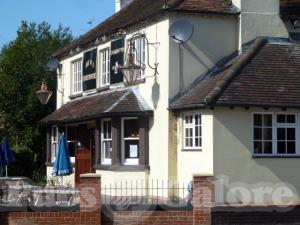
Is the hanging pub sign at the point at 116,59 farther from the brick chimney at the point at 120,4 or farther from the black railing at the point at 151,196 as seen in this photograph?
the brick chimney at the point at 120,4

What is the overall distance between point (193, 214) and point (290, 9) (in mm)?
10285

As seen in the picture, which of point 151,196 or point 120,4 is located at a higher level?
point 120,4

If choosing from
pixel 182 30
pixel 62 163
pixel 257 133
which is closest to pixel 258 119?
pixel 257 133

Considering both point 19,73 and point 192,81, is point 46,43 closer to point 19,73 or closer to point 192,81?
point 19,73

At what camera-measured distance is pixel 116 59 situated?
26734 mm

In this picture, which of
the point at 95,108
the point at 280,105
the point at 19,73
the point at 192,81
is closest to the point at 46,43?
the point at 19,73

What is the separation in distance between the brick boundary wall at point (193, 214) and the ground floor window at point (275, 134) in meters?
4.21

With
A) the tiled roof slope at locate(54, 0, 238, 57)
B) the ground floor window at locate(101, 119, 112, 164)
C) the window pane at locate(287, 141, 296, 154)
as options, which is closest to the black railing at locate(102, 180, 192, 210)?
the ground floor window at locate(101, 119, 112, 164)

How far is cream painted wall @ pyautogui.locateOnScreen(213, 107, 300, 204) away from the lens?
2102 centimetres

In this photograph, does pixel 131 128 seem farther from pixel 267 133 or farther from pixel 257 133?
pixel 267 133

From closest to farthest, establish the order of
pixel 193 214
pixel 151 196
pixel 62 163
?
pixel 193 214
pixel 151 196
pixel 62 163

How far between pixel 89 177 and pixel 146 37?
839 centimetres

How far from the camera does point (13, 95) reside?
39.4 metres

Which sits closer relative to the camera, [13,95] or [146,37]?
[146,37]
